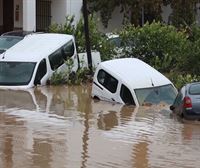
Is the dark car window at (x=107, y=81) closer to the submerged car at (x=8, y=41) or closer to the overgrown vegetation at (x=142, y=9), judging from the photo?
the submerged car at (x=8, y=41)

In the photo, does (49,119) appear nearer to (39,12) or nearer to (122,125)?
(122,125)

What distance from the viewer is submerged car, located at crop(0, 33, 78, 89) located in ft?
67.0

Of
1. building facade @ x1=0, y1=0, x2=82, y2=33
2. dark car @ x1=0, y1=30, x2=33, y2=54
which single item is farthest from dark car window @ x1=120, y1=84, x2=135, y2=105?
building facade @ x1=0, y1=0, x2=82, y2=33

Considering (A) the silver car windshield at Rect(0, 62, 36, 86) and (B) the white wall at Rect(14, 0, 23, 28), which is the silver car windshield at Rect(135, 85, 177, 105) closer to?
(A) the silver car windshield at Rect(0, 62, 36, 86)

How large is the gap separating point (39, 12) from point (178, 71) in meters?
15.7

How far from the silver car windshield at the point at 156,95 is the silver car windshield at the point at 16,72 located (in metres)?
4.37

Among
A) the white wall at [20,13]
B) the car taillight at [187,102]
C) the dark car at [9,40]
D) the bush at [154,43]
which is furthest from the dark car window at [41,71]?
the white wall at [20,13]

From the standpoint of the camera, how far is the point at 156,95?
17.9 m

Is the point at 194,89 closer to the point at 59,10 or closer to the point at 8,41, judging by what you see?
the point at 8,41

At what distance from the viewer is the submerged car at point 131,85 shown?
17.6m

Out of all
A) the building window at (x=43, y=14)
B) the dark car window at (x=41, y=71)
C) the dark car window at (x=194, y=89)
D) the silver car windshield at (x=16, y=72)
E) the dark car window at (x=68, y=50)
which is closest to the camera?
the dark car window at (x=194, y=89)

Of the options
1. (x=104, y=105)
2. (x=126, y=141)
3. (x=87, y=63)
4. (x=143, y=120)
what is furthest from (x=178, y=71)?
(x=126, y=141)

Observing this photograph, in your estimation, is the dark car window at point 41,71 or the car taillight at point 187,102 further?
the dark car window at point 41,71

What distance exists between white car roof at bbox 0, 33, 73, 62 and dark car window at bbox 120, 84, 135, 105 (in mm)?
4154
